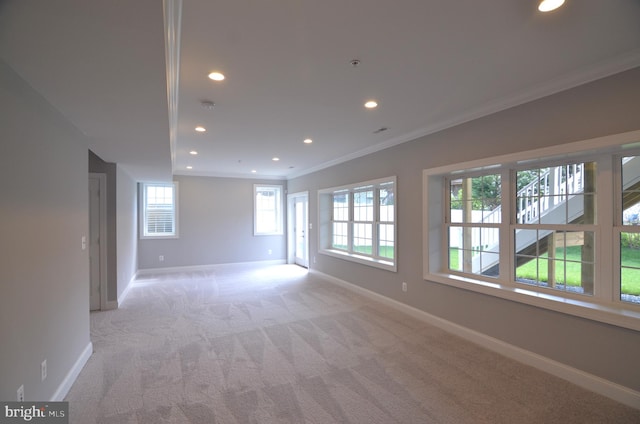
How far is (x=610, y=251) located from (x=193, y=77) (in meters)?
3.68

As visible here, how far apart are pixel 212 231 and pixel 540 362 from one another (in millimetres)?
7032

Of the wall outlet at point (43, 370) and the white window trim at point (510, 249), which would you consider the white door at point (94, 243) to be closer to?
the wall outlet at point (43, 370)

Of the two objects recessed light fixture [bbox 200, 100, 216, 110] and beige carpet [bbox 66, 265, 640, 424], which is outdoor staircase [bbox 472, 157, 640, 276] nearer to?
beige carpet [bbox 66, 265, 640, 424]

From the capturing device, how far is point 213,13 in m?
1.69

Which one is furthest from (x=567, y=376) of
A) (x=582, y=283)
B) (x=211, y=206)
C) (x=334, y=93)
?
(x=211, y=206)

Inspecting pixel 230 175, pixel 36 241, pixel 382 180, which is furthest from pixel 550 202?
pixel 230 175

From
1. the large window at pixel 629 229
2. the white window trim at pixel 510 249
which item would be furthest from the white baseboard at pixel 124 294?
the large window at pixel 629 229

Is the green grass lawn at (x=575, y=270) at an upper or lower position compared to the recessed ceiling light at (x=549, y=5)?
lower

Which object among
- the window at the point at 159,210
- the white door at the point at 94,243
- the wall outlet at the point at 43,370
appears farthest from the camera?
the window at the point at 159,210

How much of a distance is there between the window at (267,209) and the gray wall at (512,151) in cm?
423

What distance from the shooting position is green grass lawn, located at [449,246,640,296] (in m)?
2.36

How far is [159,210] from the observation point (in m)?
7.39

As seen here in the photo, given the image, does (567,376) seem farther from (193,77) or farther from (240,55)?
(193,77)

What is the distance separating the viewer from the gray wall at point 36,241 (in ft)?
5.38
